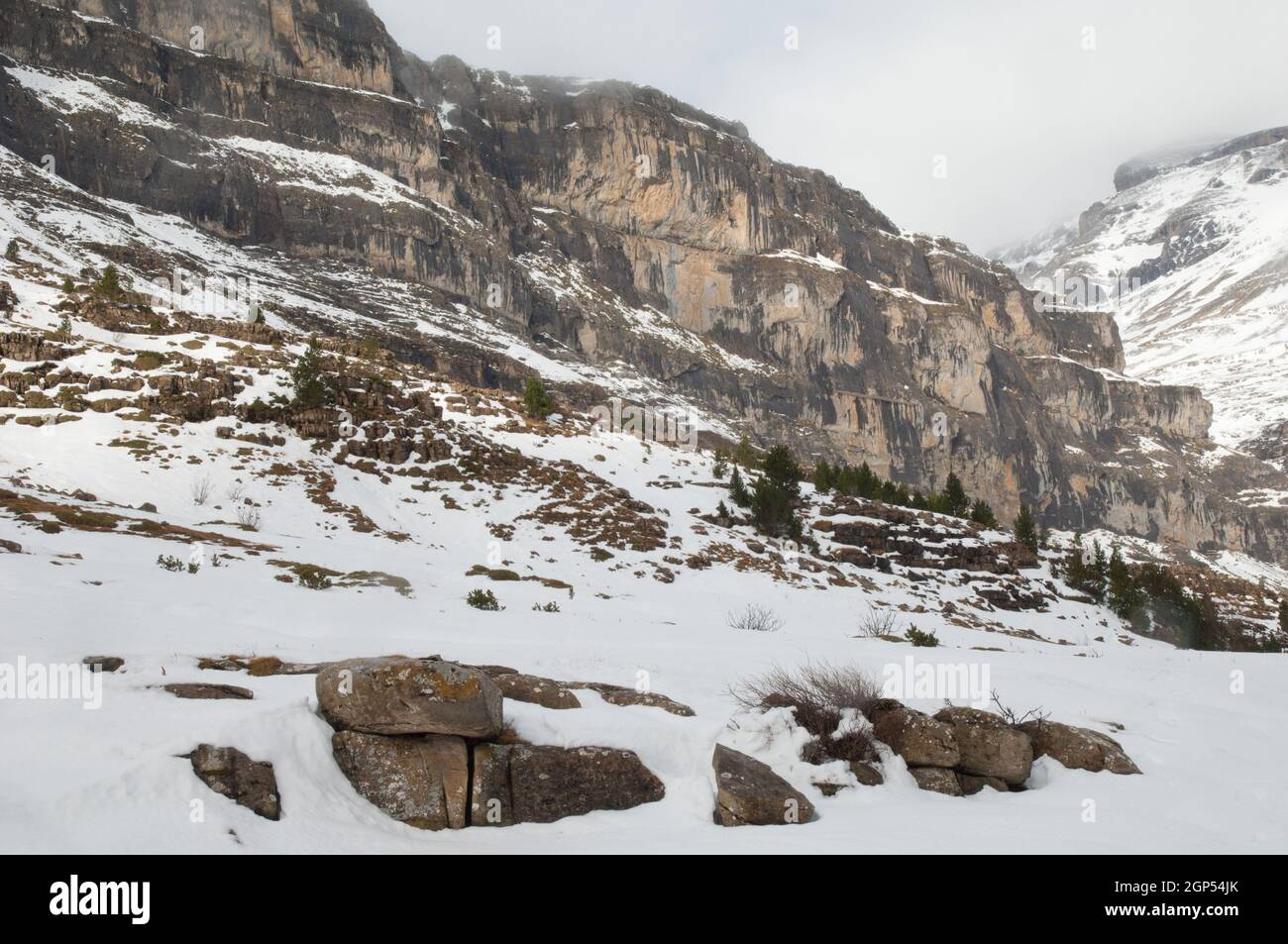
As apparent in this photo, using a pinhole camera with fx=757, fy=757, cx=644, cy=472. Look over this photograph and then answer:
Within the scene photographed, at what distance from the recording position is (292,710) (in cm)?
652

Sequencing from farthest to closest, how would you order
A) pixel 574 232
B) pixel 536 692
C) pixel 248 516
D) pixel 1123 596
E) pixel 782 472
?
1. pixel 574 232
2. pixel 782 472
3. pixel 1123 596
4. pixel 248 516
5. pixel 536 692

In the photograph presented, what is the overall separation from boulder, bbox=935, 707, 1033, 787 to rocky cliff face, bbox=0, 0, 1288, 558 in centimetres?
8981

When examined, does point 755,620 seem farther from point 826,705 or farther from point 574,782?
point 574,782

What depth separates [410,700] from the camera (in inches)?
256

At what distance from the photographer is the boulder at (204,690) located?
6.85m

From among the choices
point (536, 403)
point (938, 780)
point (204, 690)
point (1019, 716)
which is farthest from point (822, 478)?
point (204, 690)

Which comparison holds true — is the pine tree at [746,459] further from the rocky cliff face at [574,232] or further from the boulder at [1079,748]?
the boulder at [1079,748]

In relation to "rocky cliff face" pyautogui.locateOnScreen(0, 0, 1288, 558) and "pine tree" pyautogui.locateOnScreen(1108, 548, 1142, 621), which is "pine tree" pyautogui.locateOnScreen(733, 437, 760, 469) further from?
"rocky cliff face" pyautogui.locateOnScreen(0, 0, 1288, 558)

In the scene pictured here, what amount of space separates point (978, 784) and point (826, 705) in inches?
64.8

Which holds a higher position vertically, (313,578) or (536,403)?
(536,403)
